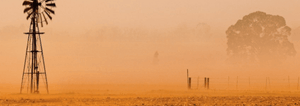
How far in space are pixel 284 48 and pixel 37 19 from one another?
63158 millimetres

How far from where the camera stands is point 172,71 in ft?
371

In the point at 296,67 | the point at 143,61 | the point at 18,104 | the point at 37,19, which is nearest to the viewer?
the point at 18,104

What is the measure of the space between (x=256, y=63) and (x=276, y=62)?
436 centimetres

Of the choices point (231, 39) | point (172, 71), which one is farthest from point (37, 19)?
point (172, 71)

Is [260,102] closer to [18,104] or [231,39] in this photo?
[18,104]

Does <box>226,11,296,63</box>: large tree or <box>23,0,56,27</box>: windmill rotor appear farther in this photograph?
<box>226,11,296,63</box>: large tree

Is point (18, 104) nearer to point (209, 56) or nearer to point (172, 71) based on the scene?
point (172, 71)

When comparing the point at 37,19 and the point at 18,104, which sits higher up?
the point at 37,19

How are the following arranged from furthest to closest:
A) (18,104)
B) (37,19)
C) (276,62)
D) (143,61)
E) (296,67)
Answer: (143,61)
(296,67)
(276,62)
(37,19)
(18,104)

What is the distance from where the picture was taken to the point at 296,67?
10925 centimetres

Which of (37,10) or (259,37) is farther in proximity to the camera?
(259,37)

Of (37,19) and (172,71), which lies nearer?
(37,19)

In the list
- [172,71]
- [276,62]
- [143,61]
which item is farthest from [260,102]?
[143,61]

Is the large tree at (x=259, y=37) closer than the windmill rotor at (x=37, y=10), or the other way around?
the windmill rotor at (x=37, y=10)
